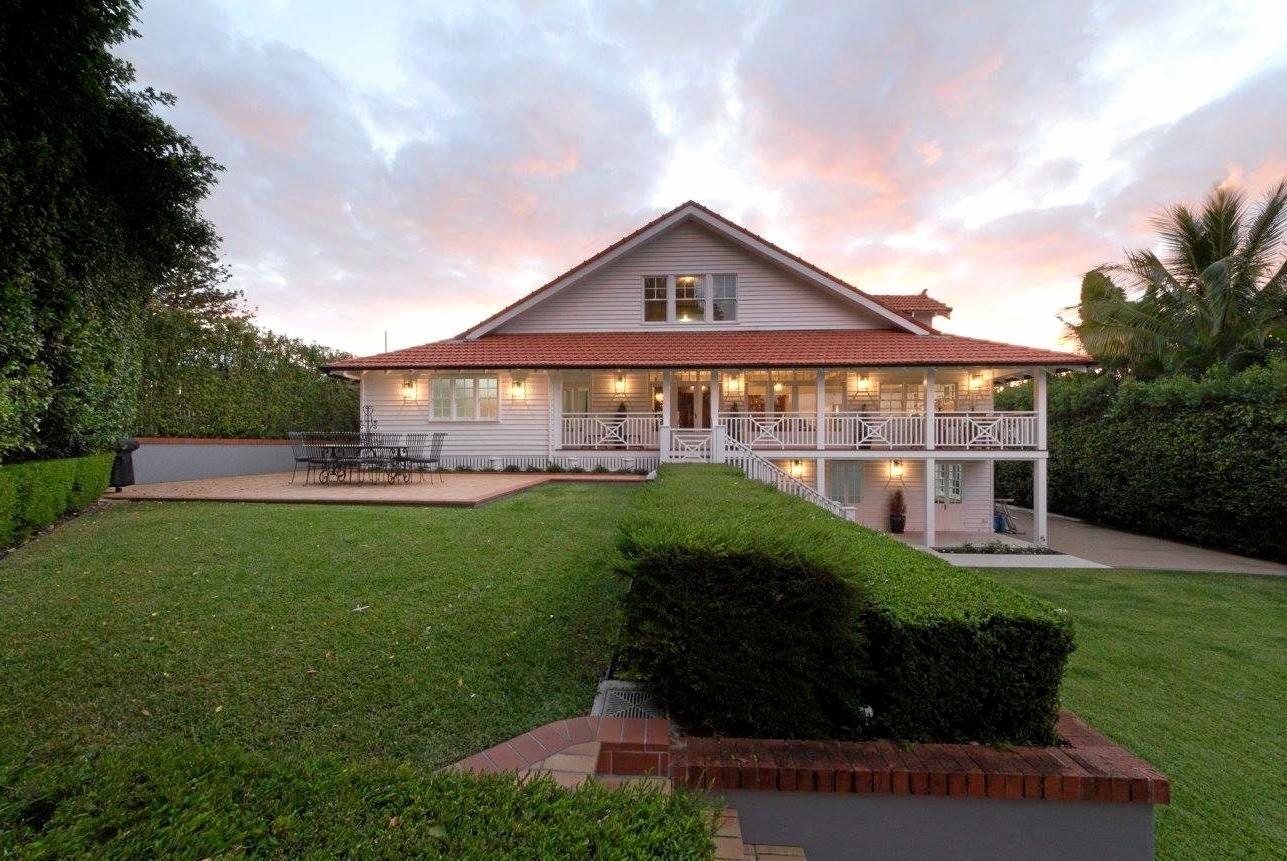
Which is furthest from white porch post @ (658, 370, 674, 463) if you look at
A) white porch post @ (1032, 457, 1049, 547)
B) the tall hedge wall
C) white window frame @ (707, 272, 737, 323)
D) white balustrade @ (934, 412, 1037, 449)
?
the tall hedge wall

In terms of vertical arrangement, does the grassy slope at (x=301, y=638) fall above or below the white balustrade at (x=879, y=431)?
below

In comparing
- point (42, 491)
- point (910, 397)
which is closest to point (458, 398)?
point (42, 491)

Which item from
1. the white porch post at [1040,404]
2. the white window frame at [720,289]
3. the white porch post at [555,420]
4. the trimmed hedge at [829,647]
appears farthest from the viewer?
the white window frame at [720,289]

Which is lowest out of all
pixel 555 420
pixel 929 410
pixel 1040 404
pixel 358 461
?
pixel 358 461

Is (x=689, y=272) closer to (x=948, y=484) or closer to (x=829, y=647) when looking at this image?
(x=948, y=484)

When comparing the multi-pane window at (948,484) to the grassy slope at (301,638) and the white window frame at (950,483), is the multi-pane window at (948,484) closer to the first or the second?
the white window frame at (950,483)

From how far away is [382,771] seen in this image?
5.11 feet

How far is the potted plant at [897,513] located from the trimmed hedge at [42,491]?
16.7 meters

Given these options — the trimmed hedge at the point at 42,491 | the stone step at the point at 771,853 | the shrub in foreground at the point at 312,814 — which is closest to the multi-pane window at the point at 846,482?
the stone step at the point at 771,853

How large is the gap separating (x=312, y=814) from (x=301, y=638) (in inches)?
115

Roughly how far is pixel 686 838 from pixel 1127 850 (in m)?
2.28

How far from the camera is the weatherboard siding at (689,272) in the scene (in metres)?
15.6

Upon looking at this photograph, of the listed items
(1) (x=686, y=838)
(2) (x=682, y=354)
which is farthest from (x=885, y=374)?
(1) (x=686, y=838)

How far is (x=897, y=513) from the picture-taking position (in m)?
14.0
